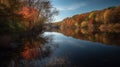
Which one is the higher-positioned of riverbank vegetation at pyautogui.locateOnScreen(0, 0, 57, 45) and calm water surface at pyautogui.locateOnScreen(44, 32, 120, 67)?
riverbank vegetation at pyautogui.locateOnScreen(0, 0, 57, 45)

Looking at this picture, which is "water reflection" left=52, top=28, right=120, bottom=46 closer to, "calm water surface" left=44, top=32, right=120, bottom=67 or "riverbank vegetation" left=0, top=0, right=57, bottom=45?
"calm water surface" left=44, top=32, right=120, bottom=67

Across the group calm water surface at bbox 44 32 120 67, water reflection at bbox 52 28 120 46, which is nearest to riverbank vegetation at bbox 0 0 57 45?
calm water surface at bbox 44 32 120 67

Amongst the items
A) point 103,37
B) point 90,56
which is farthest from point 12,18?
point 103,37

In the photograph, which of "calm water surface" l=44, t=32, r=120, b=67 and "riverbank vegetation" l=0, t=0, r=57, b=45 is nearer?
"calm water surface" l=44, t=32, r=120, b=67

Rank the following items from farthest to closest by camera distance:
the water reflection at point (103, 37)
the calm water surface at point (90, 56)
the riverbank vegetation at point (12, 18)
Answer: the water reflection at point (103, 37) < the riverbank vegetation at point (12, 18) < the calm water surface at point (90, 56)

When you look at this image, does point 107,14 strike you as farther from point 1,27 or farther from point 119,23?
point 1,27

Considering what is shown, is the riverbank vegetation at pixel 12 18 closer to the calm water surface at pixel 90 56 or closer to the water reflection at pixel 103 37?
the calm water surface at pixel 90 56

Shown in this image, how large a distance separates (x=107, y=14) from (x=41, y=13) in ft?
213

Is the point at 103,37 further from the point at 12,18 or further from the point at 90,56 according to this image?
the point at 90,56

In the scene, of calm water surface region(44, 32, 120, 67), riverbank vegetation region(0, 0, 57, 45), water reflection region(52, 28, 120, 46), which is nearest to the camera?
calm water surface region(44, 32, 120, 67)

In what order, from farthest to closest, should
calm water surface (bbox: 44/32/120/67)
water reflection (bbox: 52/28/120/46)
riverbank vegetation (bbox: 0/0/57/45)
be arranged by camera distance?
water reflection (bbox: 52/28/120/46), riverbank vegetation (bbox: 0/0/57/45), calm water surface (bbox: 44/32/120/67)

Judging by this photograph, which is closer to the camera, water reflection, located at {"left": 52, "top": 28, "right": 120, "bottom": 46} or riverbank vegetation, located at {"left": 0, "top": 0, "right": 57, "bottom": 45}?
riverbank vegetation, located at {"left": 0, "top": 0, "right": 57, "bottom": 45}

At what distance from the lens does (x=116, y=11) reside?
375 ft

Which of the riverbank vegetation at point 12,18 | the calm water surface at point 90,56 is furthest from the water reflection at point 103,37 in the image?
the riverbank vegetation at point 12,18
